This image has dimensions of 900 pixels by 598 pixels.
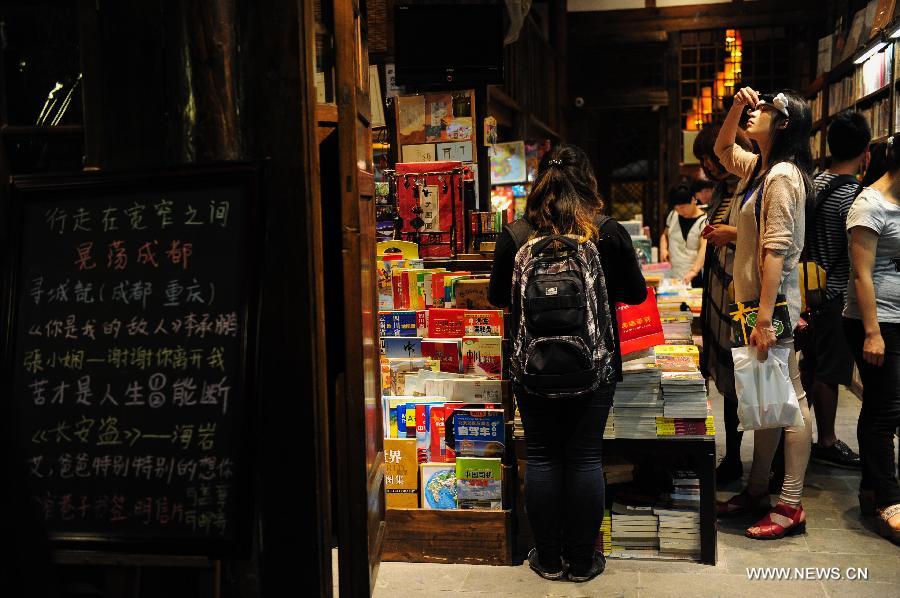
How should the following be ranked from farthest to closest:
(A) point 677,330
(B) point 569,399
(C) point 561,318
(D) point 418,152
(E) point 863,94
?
(E) point 863,94
(D) point 418,152
(A) point 677,330
(B) point 569,399
(C) point 561,318

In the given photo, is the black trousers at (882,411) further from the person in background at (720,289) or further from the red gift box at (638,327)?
the red gift box at (638,327)

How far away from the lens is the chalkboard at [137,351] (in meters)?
2.05

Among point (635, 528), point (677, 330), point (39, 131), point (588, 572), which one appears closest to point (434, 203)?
point (677, 330)

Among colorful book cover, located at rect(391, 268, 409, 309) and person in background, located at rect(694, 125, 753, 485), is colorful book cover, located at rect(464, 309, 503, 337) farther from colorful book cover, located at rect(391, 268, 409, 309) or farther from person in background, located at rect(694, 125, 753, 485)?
person in background, located at rect(694, 125, 753, 485)

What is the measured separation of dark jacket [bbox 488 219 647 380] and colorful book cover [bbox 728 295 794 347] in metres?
0.64

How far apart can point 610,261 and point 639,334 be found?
539 mm

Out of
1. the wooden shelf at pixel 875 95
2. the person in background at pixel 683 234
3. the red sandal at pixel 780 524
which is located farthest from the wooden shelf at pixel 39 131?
the wooden shelf at pixel 875 95

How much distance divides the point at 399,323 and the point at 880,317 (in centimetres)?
216

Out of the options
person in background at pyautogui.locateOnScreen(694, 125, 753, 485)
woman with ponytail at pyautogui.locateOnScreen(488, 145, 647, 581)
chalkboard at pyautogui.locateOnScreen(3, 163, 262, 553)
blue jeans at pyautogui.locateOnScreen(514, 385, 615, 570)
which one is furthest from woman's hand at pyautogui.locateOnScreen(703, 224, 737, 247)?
chalkboard at pyautogui.locateOnScreen(3, 163, 262, 553)

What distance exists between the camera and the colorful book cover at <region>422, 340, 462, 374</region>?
156 inches

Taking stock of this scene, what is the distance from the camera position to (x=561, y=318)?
3.23m

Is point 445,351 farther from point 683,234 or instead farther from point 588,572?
point 683,234

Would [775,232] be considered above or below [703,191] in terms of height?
Result: below

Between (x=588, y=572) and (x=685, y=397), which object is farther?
(x=685, y=397)
